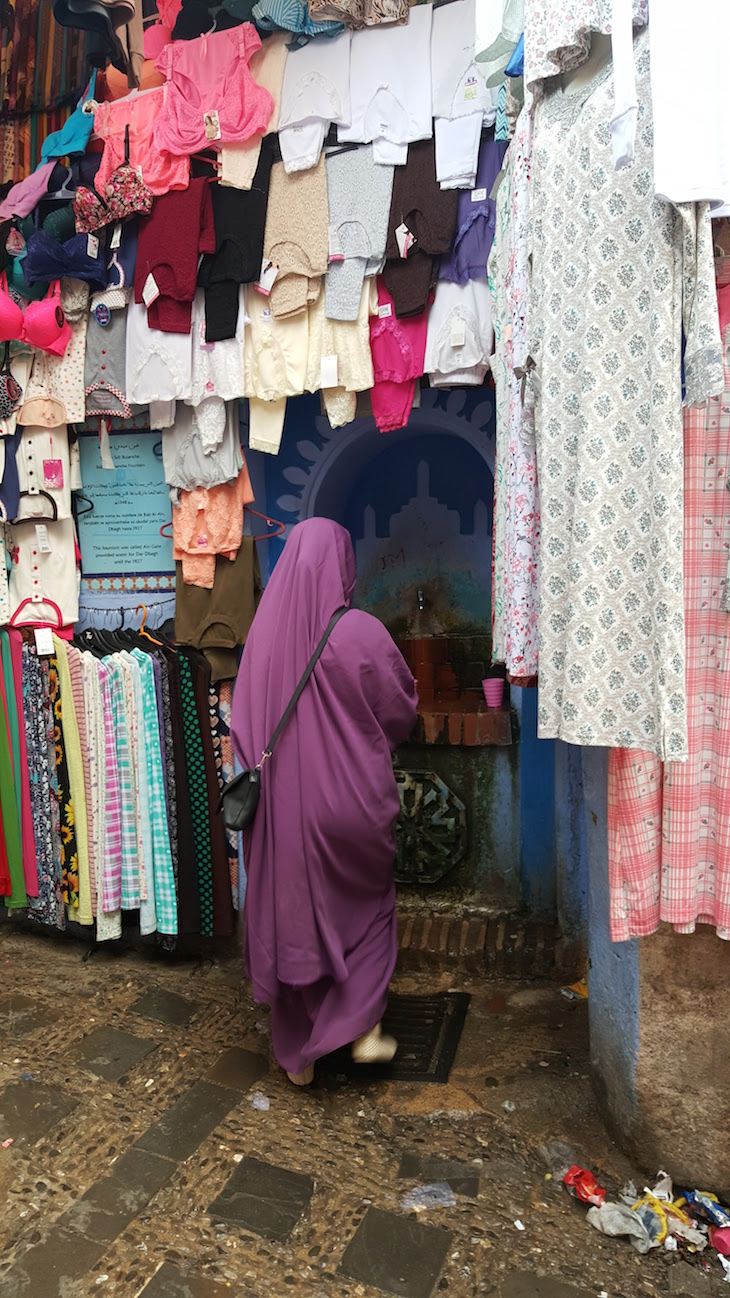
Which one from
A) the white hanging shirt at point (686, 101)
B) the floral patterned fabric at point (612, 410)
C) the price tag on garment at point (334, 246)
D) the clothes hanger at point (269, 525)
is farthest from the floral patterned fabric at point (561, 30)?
the clothes hanger at point (269, 525)

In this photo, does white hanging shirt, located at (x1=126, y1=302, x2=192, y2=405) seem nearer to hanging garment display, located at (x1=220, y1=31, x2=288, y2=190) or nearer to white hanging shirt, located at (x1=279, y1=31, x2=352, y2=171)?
hanging garment display, located at (x1=220, y1=31, x2=288, y2=190)

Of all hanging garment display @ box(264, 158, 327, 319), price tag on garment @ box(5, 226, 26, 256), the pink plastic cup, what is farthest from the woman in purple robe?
price tag on garment @ box(5, 226, 26, 256)

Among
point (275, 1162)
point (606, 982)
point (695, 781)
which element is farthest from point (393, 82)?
point (275, 1162)

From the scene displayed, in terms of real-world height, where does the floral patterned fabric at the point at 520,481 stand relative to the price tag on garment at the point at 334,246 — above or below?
below

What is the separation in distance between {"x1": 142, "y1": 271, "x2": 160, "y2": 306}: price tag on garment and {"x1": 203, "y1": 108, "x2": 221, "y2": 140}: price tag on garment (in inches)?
20.9

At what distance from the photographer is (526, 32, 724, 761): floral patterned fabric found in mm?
1675

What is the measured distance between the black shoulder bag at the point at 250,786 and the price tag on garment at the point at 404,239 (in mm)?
1342

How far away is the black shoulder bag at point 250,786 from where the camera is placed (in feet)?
8.79

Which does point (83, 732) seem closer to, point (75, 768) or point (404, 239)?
point (75, 768)

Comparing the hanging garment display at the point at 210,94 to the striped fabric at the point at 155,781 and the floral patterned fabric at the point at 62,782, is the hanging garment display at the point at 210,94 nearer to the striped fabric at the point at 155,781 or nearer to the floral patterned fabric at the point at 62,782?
the striped fabric at the point at 155,781

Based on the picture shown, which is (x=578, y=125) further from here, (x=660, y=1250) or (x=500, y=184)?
(x=660, y=1250)

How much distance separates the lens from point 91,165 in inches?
135

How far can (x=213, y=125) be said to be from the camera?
3125 mm

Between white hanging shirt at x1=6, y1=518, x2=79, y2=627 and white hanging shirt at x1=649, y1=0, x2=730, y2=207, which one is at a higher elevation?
white hanging shirt at x1=649, y1=0, x2=730, y2=207
